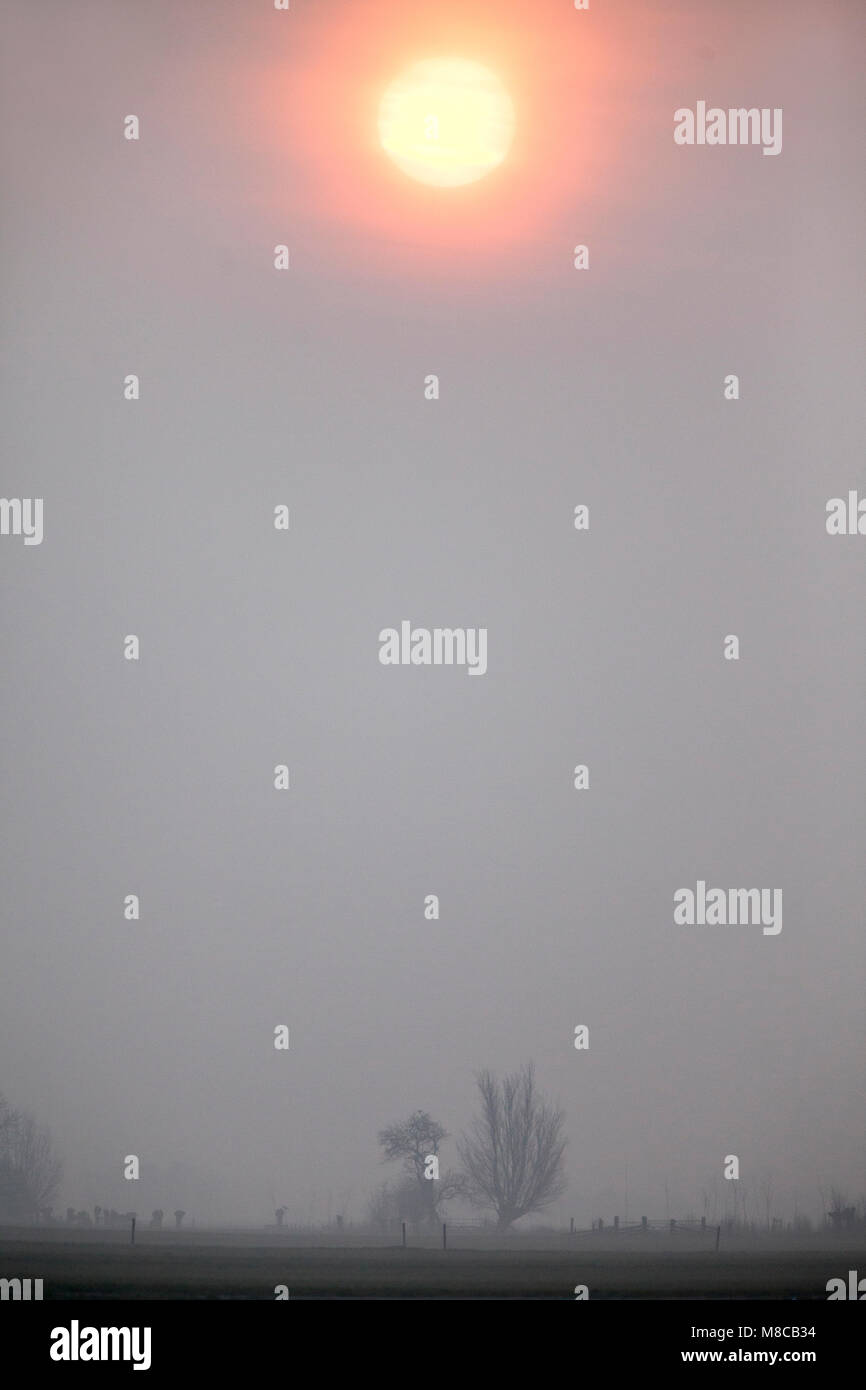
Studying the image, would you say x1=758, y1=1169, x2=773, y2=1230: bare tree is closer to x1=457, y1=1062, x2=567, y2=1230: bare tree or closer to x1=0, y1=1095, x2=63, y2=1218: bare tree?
x1=457, y1=1062, x2=567, y2=1230: bare tree

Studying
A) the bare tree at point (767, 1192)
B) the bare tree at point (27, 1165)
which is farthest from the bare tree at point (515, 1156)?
the bare tree at point (27, 1165)

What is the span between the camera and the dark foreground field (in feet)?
8.23

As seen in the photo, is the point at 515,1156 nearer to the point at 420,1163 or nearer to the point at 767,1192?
the point at 420,1163

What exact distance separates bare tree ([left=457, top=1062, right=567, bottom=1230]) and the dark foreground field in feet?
0.32

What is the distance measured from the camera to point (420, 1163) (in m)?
2.55

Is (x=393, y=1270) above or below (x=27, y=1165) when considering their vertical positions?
below

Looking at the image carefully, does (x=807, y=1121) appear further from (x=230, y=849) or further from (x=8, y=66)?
(x=8, y=66)

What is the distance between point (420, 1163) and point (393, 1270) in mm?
209

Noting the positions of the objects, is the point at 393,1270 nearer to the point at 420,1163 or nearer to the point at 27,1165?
the point at 420,1163

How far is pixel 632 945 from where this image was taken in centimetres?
264

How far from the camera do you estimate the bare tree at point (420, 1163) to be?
2.54 m

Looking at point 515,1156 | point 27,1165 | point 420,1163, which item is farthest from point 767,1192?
point 27,1165
